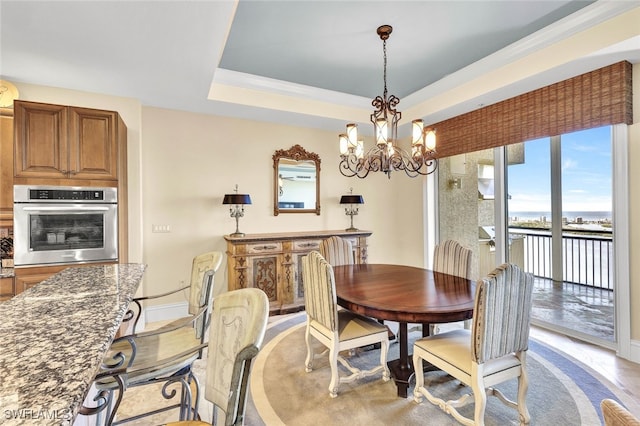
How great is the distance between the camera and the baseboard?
12.1 feet

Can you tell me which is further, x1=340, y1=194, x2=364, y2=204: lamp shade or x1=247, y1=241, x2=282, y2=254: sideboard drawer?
x1=340, y1=194, x2=364, y2=204: lamp shade

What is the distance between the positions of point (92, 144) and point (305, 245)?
2556 mm

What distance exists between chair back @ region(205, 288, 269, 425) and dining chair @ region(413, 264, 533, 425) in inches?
49.8

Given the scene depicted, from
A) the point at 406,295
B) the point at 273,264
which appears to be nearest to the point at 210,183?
the point at 273,264

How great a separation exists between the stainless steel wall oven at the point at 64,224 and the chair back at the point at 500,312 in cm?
312

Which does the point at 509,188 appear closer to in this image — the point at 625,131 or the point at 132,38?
the point at 625,131

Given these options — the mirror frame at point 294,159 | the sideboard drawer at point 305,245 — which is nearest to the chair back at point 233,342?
the sideboard drawer at point 305,245

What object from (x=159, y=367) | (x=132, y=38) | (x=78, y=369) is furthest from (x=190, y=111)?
(x=78, y=369)

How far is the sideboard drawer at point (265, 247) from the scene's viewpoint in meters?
3.79

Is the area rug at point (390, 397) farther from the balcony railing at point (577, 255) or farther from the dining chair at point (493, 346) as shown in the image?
the balcony railing at point (577, 255)

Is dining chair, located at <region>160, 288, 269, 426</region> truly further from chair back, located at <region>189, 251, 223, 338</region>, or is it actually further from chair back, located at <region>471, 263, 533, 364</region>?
chair back, located at <region>471, 263, 533, 364</region>

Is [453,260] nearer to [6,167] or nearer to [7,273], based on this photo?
[7,273]

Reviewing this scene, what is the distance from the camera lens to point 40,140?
8.57 ft

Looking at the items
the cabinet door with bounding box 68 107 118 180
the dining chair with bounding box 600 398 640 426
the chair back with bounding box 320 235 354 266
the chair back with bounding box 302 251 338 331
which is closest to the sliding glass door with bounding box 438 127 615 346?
the chair back with bounding box 320 235 354 266
